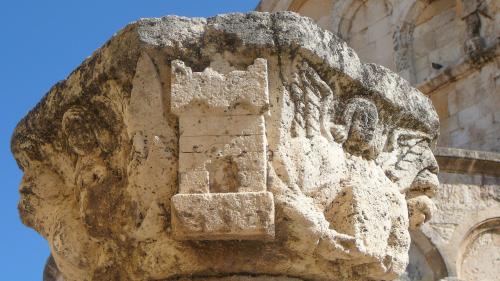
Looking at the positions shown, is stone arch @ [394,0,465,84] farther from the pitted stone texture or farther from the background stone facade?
the pitted stone texture

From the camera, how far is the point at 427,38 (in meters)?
11.8

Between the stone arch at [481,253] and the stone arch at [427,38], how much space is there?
11.4 ft

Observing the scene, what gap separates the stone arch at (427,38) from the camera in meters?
11.4

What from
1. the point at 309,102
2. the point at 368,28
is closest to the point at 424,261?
the point at 309,102

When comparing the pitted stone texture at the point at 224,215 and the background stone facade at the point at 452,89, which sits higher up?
the background stone facade at the point at 452,89

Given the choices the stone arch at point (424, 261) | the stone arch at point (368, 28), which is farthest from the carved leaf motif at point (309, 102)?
the stone arch at point (368, 28)

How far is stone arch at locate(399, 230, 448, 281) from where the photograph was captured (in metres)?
7.66

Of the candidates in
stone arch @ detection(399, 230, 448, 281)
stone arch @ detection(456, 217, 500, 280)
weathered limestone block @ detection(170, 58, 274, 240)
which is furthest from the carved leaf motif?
stone arch @ detection(456, 217, 500, 280)

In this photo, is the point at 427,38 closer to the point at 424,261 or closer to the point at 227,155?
the point at 424,261

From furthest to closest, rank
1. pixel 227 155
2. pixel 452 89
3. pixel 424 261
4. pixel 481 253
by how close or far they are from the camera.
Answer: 1. pixel 452 89
2. pixel 481 253
3. pixel 424 261
4. pixel 227 155

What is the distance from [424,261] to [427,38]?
465 centimetres

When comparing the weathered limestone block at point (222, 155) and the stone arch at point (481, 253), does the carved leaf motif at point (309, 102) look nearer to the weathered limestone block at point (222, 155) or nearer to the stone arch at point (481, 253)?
the weathered limestone block at point (222, 155)

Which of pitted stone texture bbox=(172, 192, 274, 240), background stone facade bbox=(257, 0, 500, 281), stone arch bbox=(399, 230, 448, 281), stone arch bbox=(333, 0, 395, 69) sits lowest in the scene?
pitted stone texture bbox=(172, 192, 274, 240)

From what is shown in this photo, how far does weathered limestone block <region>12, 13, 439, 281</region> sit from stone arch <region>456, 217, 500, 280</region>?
3.20 m
